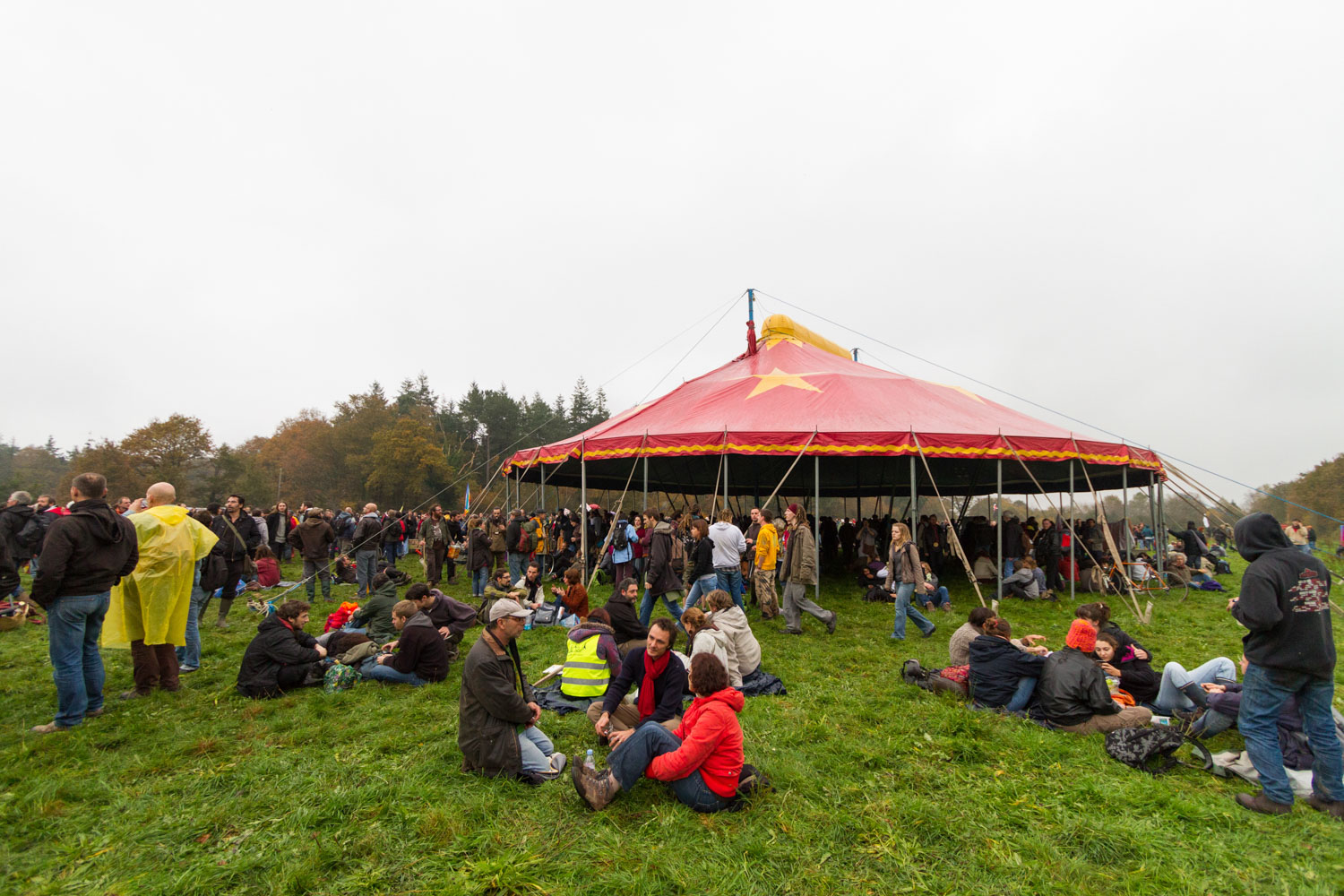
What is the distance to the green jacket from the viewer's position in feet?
22.1

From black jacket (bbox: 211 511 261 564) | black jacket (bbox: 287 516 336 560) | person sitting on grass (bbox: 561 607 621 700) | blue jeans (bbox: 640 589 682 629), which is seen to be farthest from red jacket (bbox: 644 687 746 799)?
black jacket (bbox: 287 516 336 560)

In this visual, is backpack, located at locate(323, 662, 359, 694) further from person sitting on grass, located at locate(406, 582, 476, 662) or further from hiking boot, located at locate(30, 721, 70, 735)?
hiking boot, located at locate(30, 721, 70, 735)

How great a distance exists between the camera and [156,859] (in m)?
2.90

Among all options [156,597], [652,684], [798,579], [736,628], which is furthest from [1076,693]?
[156,597]

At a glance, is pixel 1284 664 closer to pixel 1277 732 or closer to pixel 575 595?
pixel 1277 732

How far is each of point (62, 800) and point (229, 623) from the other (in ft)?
17.7

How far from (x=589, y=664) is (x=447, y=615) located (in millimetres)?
2736

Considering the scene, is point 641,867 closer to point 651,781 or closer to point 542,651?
point 651,781

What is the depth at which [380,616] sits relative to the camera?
679 cm

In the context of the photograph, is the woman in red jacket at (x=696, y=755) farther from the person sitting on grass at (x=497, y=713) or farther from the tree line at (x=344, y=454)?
the tree line at (x=344, y=454)

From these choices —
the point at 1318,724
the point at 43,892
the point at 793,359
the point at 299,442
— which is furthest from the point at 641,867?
the point at 299,442

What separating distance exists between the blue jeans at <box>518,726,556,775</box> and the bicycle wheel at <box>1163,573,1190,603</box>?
11.7 m

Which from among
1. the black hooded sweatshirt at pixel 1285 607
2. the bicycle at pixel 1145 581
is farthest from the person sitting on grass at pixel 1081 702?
the bicycle at pixel 1145 581

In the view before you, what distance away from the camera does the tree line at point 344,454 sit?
35.5 metres
